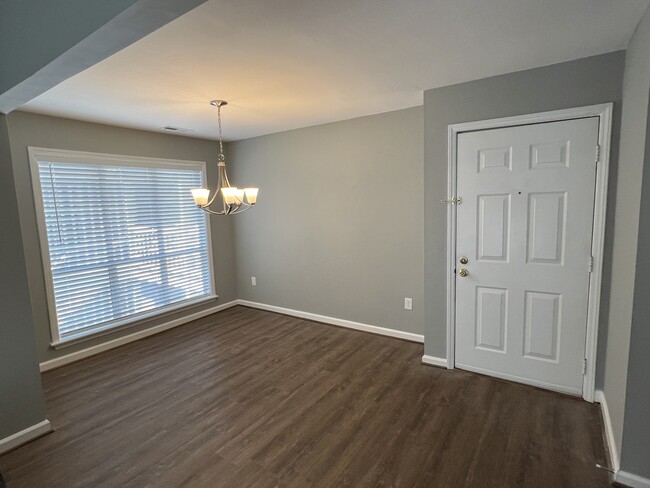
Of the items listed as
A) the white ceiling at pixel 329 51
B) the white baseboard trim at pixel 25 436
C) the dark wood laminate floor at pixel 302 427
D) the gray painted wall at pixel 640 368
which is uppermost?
the white ceiling at pixel 329 51

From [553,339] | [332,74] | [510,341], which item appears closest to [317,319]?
[510,341]

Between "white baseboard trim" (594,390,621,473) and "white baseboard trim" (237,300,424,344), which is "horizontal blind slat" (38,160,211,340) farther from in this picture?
"white baseboard trim" (594,390,621,473)

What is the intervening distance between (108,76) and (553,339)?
3729 millimetres

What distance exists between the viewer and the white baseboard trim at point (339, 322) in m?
3.68

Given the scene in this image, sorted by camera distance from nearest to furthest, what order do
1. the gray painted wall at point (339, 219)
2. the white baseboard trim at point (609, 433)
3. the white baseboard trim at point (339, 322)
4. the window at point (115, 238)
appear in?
1. the white baseboard trim at point (609, 433)
2. the window at point (115, 238)
3. the gray painted wall at point (339, 219)
4. the white baseboard trim at point (339, 322)

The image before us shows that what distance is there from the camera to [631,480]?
68.6 inches

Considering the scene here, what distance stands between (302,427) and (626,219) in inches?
93.4

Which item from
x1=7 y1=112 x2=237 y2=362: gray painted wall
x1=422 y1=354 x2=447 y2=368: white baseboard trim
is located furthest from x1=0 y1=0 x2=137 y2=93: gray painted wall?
x1=422 y1=354 x2=447 y2=368: white baseboard trim

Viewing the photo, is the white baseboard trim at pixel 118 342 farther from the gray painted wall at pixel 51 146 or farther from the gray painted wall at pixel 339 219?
the gray painted wall at pixel 339 219

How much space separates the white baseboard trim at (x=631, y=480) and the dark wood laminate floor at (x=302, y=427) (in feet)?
0.24

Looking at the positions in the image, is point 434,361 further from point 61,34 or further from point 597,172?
point 61,34

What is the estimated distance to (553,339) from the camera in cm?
257

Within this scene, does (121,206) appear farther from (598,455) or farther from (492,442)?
(598,455)

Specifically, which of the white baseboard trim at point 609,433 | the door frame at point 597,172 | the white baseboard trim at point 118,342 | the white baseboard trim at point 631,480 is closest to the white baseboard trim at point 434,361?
the door frame at point 597,172
